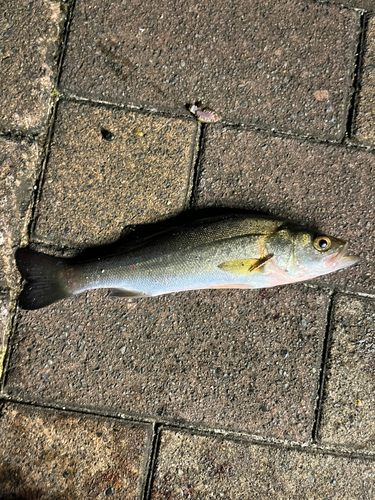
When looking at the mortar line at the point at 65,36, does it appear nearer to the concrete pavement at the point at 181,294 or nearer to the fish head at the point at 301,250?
the concrete pavement at the point at 181,294

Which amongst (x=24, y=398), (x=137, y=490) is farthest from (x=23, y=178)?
(x=137, y=490)

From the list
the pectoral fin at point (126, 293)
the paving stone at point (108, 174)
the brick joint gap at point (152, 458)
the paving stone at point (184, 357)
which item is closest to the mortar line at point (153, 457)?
the brick joint gap at point (152, 458)

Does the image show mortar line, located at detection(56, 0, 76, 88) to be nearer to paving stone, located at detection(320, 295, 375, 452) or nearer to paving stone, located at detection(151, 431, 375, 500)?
paving stone, located at detection(320, 295, 375, 452)

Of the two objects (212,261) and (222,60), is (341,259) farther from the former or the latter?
(222,60)

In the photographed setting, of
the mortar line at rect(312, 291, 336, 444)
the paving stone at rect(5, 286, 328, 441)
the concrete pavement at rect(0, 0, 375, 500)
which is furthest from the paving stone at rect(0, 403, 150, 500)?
the mortar line at rect(312, 291, 336, 444)

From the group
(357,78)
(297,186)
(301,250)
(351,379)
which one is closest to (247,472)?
(351,379)
